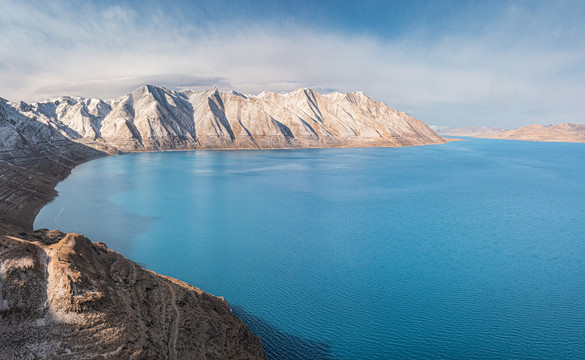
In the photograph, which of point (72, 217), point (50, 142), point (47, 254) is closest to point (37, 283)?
point (47, 254)

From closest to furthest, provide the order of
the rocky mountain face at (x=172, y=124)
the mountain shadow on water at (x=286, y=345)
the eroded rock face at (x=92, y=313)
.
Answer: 1. the eroded rock face at (x=92, y=313)
2. the mountain shadow on water at (x=286, y=345)
3. the rocky mountain face at (x=172, y=124)

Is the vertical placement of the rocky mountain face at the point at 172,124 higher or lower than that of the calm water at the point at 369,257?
higher

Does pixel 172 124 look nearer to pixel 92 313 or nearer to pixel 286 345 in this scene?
pixel 286 345

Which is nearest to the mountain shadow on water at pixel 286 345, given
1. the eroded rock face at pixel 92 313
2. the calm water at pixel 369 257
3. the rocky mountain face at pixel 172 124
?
the calm water at pixel 369 257

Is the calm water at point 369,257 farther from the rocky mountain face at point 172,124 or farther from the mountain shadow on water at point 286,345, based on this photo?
the rocky mountain face at point 172,124

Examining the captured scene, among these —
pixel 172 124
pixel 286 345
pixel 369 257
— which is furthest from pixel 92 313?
pixel 172 124

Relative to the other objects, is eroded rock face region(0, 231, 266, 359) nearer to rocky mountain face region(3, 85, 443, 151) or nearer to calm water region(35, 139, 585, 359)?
calm water region(35, 139, 585, 359)
